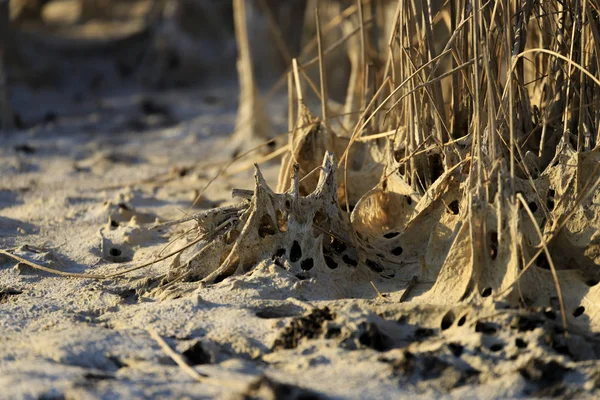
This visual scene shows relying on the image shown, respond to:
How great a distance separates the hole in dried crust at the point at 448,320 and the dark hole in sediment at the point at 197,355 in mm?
535

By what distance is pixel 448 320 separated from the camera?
195cm

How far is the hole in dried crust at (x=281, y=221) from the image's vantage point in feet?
7.52

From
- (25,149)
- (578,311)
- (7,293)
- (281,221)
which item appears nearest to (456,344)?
(578,311)

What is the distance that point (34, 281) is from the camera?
2.39 m

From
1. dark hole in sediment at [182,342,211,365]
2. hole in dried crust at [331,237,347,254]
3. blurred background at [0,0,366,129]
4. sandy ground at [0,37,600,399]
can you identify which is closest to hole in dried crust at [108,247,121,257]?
sandy ground at [0,37,600,399]

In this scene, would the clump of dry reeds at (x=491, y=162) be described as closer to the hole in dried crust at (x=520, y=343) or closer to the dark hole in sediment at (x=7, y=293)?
the hole in dried crust at (x=520, y=343)

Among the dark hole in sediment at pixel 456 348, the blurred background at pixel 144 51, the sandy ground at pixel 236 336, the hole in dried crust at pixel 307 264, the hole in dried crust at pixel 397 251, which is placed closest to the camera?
the sandy ground at pixel 236 336

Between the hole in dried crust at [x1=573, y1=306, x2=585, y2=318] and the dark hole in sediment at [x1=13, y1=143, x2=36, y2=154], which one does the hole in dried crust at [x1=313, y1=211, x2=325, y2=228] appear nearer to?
the hole in dried crust at [x1=573, y1=306, x2=585, y2=318]

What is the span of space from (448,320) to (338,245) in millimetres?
475

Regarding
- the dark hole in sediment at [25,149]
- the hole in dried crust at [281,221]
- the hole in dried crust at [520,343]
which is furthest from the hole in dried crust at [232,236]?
the dark hole in sediment at [25,149]

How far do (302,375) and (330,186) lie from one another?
0.73 m

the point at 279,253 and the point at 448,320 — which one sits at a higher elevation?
the point at 279,253

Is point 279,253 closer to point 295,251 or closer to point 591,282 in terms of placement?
point 295,251

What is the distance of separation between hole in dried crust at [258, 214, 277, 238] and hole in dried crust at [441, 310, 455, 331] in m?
0.55
